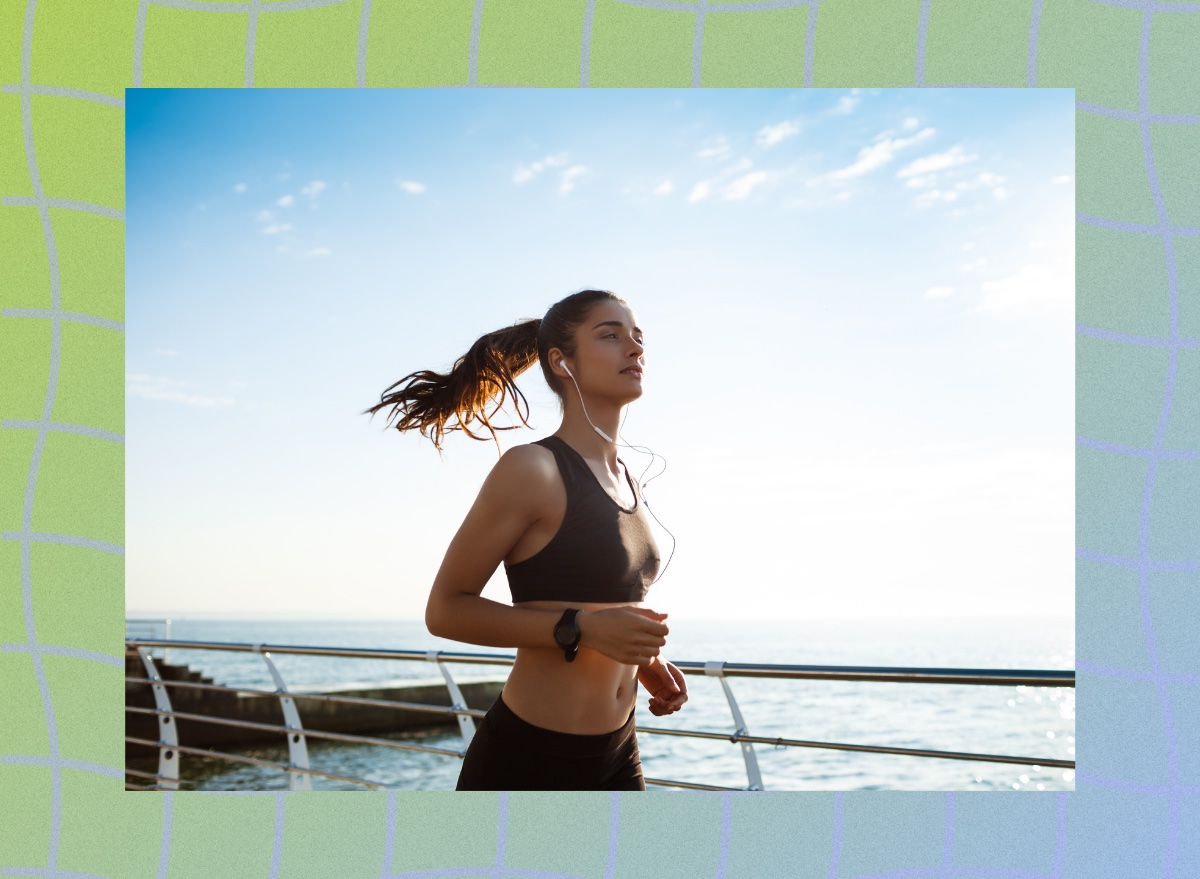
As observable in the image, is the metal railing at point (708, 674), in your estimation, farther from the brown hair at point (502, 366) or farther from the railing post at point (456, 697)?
the brown hair at point (502, 366)

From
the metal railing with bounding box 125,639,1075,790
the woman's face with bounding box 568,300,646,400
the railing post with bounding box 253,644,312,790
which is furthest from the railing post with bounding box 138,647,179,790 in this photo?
the woman's face with bounding box 568,300,646,400

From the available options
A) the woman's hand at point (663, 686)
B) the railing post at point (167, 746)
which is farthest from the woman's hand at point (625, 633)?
the railing post at point (167, 746)

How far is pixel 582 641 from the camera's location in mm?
1808

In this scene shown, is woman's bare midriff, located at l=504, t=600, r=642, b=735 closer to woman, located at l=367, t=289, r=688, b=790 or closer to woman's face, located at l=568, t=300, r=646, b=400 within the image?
woman, located at l=367, t=289, r=688, b=790

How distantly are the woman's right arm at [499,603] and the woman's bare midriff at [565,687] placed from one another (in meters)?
0.04

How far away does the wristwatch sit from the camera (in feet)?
5.92

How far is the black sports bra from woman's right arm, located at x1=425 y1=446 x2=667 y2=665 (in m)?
0.04

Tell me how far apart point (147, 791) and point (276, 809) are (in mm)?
269

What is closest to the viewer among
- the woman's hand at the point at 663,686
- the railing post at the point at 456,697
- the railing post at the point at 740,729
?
the woman's hand at the point at 663,686

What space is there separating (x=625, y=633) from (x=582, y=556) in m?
0.17

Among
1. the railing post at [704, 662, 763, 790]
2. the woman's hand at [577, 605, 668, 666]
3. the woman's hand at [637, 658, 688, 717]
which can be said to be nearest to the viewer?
the woman's hand at [577, 605, 668, 666]

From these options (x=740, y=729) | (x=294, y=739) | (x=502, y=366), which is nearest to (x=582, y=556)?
(x=502, y=366)

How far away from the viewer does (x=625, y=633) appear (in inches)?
69.9

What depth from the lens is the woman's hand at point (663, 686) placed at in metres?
1.94
